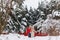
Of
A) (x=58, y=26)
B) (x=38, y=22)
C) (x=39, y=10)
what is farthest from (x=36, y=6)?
(x=58, y=26)

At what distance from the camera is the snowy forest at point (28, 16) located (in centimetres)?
145

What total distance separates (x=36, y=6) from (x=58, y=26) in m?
0.27

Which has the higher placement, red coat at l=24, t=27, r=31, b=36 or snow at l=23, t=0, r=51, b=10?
snow at l=23, t=0, r=51, b=10

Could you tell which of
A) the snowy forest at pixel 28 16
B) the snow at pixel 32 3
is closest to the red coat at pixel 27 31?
the snowy forest at pixel 28 16

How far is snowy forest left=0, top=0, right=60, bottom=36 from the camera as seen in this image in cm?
145

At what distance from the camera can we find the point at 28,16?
1.46 meters

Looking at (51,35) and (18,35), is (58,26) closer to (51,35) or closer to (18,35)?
(51,35)

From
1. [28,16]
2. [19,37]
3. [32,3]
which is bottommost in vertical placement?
[19,37]

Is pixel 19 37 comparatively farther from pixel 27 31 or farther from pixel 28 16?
pixel 28 16

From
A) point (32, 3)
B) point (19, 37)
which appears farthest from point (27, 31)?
point (32, 3)

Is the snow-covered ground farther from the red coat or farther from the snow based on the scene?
the snow

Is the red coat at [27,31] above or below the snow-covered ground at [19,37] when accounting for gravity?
above

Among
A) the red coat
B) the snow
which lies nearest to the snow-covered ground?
the red coat

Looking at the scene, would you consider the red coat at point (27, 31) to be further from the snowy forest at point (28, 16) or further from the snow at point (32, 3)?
the snow at point (32, 3)
